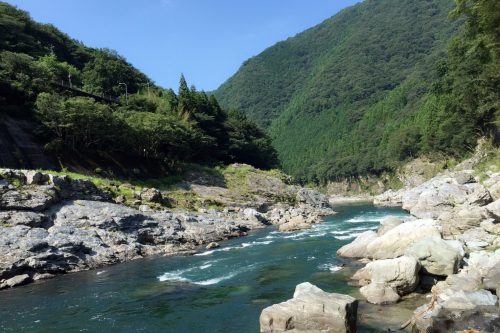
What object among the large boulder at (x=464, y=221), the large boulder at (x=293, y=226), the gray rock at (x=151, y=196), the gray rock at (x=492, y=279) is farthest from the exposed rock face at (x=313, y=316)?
the gray rock at (x=151, y=196)

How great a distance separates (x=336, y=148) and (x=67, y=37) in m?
126

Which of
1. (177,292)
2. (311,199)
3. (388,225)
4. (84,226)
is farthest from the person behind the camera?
(311,199)

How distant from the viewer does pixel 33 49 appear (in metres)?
93.8

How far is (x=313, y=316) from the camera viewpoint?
46.9ft

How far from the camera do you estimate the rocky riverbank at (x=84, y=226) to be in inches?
1182

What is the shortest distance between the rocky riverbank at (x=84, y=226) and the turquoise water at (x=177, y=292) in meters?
2.21

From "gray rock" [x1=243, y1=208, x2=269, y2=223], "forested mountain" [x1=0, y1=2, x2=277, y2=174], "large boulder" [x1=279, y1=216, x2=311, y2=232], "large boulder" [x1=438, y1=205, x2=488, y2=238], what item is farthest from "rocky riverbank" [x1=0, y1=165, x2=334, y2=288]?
"large boulder" [x1=438, y1=205, x2=488, y2=238]

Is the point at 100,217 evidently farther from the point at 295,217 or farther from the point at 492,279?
the point at 492,279

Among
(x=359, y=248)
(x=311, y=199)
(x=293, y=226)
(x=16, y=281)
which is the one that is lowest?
(x=311, y=199)

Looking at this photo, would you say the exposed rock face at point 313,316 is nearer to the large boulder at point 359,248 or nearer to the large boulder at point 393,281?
the large boulder at point 393,281

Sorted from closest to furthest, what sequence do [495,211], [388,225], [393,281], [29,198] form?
1. [393,281]
2. [495,211]
3. [388,225]
4. [29,198]

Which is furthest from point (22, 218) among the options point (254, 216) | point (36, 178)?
point (254, 216)

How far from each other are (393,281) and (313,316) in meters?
5.43

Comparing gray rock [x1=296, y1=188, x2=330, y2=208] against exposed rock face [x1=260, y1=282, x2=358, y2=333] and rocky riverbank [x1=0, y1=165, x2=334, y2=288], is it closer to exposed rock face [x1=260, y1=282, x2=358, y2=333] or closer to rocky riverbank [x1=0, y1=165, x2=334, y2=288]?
rocky riverbank [x1=0, y1=165, x2=334, y2=288]
